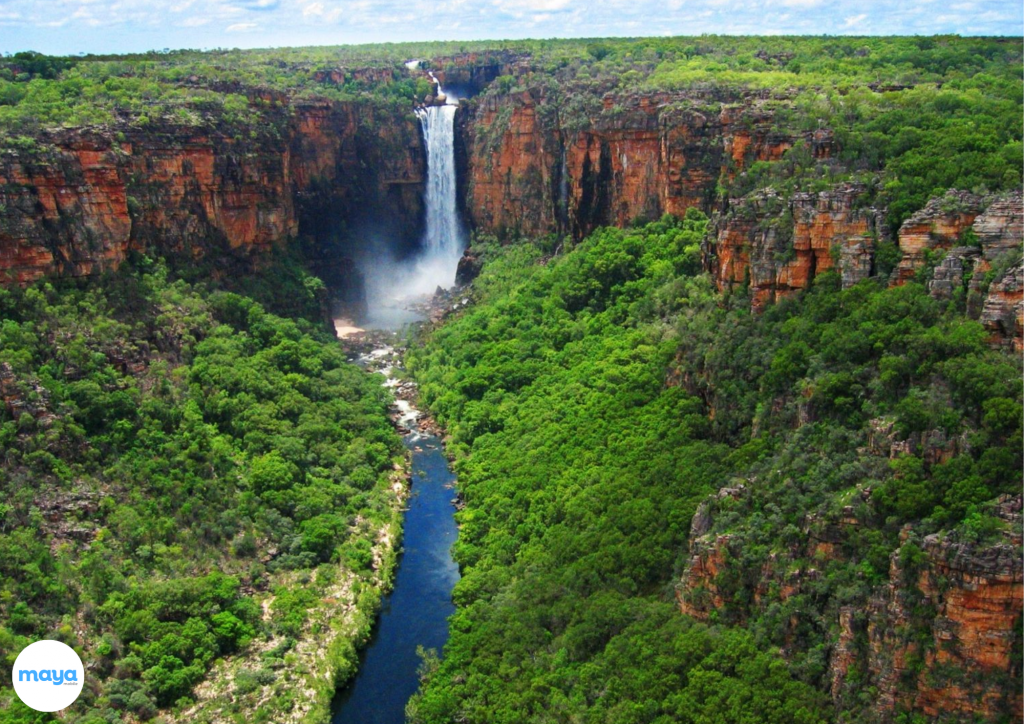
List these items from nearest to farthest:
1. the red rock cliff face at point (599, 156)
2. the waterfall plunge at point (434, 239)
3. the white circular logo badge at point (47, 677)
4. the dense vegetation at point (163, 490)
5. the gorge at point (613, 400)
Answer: the gorge at point (613, 400) → the white circular logo badge at point (47, 677) → the dense vegetation at point (163, 490) → the red rock cliff face at point (599, 156) → the waterfall plunge at point (434, 239)

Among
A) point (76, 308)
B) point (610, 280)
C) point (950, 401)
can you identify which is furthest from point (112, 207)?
point (950, 401)

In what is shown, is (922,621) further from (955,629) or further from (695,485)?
(695,485)

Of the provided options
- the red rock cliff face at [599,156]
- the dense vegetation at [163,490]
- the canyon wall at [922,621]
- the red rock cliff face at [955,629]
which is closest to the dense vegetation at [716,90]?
the red rock cliff face at [599,156]

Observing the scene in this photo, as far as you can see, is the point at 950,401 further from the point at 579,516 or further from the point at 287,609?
the point at 287,609

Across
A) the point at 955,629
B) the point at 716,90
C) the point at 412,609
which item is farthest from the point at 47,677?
the point at 716,90

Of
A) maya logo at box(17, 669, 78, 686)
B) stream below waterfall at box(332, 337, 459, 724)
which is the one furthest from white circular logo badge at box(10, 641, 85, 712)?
stream below waterfall at box(332, 337, 459, 724)

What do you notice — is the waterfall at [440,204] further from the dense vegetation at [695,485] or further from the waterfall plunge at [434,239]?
the dense vegetation at [695,485]

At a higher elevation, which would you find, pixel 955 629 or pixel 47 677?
pixel 955 629
